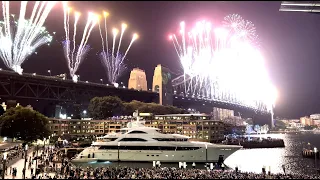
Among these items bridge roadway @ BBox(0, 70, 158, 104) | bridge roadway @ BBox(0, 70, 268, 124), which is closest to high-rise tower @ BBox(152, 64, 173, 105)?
bridge roadway @ BBox(0, 70, 268, 124)

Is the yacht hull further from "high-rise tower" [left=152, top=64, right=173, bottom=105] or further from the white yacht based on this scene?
"high-rise tower" [left=152, top=64, right=173, bottom=105]

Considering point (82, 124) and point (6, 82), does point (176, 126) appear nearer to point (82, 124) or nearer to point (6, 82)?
point (82, 124)

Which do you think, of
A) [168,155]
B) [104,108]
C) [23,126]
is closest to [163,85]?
[104,108]

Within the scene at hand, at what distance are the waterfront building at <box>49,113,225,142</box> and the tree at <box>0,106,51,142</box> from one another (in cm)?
2867

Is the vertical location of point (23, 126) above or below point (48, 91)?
below

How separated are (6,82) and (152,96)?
7840cm

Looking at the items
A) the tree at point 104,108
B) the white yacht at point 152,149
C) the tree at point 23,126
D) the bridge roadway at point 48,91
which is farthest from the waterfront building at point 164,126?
the white yacht at point 152,149

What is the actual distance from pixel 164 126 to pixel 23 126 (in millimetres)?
44257

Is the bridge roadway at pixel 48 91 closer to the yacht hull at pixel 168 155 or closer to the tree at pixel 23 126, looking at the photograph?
the tree at pixel 23 126

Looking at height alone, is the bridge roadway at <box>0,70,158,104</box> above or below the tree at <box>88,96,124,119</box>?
above

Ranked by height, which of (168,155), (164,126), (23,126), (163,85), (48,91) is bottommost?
(168,155)

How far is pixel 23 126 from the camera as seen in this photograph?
196ft

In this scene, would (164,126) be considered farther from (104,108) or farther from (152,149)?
(152,149)

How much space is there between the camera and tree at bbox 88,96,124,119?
343ft
